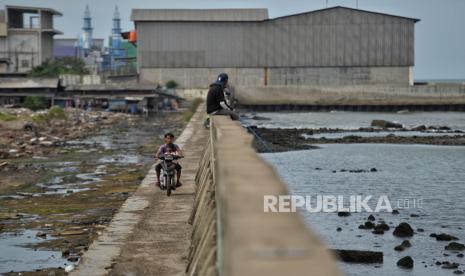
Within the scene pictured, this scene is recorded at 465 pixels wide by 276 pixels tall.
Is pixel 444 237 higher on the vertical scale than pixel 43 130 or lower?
lower

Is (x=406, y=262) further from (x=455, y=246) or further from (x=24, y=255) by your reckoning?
(x=24, y=255)

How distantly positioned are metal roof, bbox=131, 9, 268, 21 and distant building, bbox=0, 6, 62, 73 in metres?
15.7

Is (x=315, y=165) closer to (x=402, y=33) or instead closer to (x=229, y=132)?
(x=229, y=132)

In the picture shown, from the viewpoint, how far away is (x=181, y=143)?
2789 centimetres

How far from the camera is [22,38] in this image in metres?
90.9

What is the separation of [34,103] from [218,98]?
189 feet

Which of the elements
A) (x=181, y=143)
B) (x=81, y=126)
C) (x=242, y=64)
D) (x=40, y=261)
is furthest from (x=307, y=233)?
(x=242, y=64)

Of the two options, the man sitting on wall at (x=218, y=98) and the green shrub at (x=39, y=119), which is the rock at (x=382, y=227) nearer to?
the man sitting on wall at (x=218, y=98)

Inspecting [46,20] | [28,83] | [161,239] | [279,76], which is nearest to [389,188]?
[161,239]

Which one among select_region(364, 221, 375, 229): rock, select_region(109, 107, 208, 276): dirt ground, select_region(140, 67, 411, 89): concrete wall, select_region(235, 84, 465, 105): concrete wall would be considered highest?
select_region(140, 67, 411, 89): concrete wall

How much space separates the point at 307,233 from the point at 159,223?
955 cm

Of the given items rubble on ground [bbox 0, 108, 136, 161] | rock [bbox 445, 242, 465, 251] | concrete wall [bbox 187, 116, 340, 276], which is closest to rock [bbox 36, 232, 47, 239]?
rock [bbox 445, 242, 465, 251]

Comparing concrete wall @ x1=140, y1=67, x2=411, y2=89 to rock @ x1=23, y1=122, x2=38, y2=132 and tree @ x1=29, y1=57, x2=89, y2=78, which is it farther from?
rock @ x1=23, y1=122, x2=38, y2=132

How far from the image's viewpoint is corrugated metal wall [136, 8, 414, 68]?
77.4 meters
